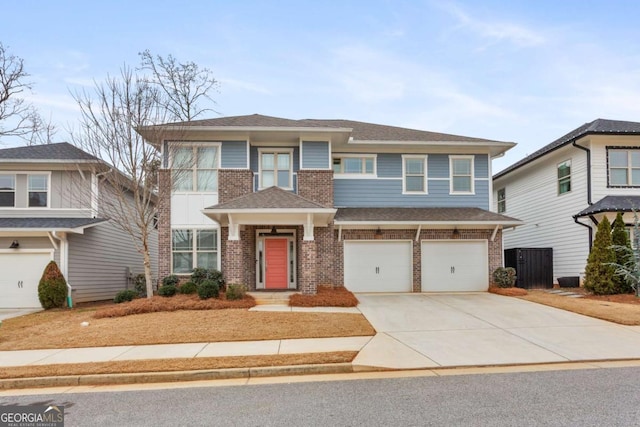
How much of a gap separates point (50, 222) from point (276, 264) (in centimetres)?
826

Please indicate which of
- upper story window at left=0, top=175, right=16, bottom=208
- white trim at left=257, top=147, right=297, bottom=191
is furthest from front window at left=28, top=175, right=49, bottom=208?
white trim at left=257, top=147, right=297, bottom=191

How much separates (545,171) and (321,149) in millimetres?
10767

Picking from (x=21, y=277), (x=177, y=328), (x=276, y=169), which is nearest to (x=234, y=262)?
(x=177, y=328)

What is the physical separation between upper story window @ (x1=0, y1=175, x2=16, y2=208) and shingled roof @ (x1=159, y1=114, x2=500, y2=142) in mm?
7040

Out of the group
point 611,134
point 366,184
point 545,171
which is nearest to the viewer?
point 611,134

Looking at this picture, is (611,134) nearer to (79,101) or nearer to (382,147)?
(382,147)

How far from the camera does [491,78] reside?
666 inches

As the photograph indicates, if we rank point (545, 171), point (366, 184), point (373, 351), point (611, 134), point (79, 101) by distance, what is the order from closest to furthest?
point (373, 351), point (79, 101), point (611, 134), point (366, 184), point (545, 171)

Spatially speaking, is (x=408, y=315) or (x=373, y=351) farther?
(x=408, y=315)

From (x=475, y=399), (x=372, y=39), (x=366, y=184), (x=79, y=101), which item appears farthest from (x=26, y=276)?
(x=475, y=399)

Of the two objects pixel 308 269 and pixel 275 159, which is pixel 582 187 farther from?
pixel 275 159

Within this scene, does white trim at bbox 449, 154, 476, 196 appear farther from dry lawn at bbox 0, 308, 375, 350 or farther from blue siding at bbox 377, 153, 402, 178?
dry lawn at bbox 0, 308, 375, 350

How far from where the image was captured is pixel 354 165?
1694 cm

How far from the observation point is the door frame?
614 inches
